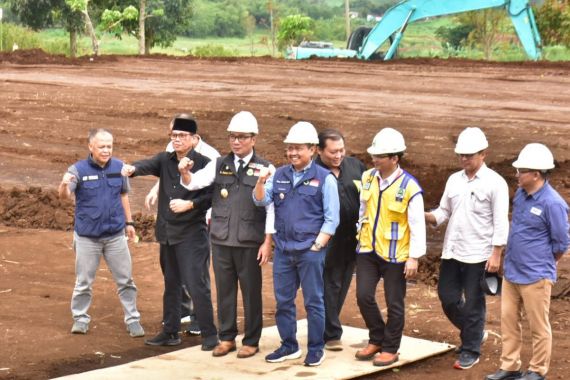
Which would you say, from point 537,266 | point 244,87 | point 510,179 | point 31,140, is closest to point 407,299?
point 537,266

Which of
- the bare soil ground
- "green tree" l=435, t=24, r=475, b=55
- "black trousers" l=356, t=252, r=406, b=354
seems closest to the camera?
"black trousers" l=356, t=252, r=406, b=354

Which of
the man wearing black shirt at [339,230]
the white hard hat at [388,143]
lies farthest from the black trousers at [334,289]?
the white hard hat at [388,143]

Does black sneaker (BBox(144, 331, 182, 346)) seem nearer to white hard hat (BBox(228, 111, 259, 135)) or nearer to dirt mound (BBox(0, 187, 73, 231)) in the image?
white hard hat (BBox(228, 111, 259, 135))

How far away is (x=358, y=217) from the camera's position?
10.3 m

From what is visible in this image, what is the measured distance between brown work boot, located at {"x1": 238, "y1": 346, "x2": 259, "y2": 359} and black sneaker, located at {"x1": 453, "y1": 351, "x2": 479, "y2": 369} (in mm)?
1758

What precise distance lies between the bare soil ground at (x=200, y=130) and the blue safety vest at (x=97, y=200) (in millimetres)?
1104

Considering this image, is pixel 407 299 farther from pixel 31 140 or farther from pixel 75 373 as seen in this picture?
pixel 31 140

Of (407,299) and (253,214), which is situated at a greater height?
(253,214)

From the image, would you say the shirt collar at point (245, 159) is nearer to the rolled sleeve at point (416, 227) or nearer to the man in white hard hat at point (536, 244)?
the rolled sleeve at point (416, 227)

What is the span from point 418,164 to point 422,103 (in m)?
5.61

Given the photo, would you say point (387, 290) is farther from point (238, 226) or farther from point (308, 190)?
point (238, 226)

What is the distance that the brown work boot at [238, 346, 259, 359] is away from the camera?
10212 millimetres

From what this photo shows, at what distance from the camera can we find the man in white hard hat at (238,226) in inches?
395

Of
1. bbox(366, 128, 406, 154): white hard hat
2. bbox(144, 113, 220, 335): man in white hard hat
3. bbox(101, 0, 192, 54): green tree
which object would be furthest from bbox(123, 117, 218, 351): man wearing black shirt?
bbox(101, 0, 192, 54): green tree
